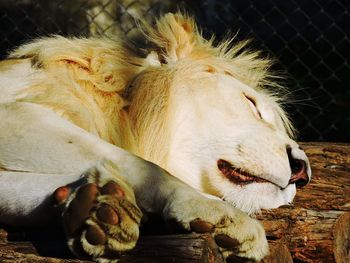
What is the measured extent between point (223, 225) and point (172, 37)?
1.20m

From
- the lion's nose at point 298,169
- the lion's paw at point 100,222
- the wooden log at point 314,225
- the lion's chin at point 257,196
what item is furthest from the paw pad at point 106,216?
the lion's nose at point 298,169

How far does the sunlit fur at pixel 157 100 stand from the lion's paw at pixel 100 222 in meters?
0.67

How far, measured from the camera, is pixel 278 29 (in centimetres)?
782

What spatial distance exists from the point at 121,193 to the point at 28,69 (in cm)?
95

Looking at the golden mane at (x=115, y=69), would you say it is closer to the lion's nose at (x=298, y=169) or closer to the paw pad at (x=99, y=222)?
the lion's nose at (x=298, y=169)

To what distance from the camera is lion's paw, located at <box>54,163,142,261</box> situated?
6.26 ft

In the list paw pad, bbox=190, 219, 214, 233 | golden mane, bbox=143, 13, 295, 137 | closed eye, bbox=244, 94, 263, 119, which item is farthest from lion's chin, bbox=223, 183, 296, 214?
paw pad, bbox=190, 219, 214, 233

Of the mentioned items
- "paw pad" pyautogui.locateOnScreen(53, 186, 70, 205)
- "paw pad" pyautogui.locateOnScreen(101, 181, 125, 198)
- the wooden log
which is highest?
"paw pad" pyautogui.locateOnScreen(101, 181, 125, 198)

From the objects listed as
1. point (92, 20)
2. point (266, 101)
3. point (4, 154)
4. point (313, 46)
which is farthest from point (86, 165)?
point (313, 46)

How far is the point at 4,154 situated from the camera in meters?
2.45

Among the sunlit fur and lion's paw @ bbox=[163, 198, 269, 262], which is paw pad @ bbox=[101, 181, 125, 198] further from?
the sunlit fur

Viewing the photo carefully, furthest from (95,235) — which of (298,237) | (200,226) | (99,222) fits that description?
(298,237)

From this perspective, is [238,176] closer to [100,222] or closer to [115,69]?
[115,69]

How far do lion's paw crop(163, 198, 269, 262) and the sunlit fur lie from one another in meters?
0.58
